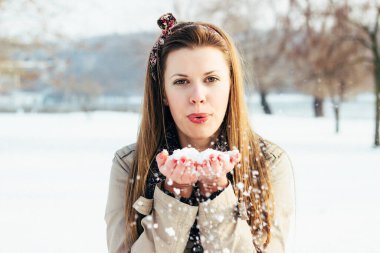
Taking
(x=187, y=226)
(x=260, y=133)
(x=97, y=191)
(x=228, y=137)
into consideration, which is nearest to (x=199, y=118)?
(x=228, y=137)

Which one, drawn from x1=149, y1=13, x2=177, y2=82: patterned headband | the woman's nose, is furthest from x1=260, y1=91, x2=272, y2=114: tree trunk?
the woman's nose

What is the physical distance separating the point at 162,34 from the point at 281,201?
31.4 inches

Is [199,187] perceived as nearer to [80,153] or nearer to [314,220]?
[314,220]

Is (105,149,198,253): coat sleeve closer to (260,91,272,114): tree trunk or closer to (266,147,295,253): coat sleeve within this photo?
(266,147,295,253): coat sleeve

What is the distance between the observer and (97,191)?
9695 millimetres

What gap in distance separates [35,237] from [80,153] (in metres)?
10.3

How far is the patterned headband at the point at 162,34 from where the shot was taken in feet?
6.90

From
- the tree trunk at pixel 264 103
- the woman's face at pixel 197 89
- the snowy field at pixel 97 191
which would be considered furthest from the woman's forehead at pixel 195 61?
the tree trunk at pixel 264 103

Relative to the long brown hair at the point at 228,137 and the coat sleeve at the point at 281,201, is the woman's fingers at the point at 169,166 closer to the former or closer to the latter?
the long brown hair at the point at 228,137

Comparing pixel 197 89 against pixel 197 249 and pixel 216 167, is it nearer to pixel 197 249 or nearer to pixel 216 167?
pixel 216 167

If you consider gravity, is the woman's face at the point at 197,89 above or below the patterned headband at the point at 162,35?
below

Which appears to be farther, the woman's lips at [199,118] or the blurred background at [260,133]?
the blurred background at [260,133]

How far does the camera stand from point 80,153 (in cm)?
1653

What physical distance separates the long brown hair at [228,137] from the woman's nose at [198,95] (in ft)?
0.55
